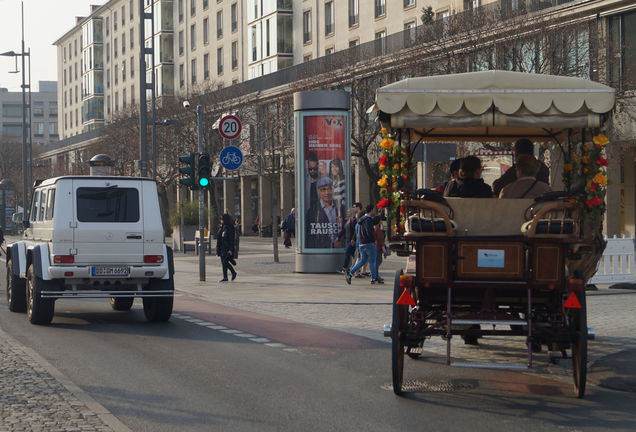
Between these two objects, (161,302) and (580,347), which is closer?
(580,347)

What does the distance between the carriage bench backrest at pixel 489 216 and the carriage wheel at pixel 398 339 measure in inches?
35.8

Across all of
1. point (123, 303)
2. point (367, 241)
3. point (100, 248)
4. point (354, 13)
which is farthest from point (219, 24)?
point (100, 248)

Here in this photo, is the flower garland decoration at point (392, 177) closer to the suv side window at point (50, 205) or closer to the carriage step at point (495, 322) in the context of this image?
the carriage step at point (495, 322)

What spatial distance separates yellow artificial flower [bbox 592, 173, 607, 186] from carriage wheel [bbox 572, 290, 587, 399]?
3.31 feet

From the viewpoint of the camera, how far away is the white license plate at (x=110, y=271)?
45.8 ft

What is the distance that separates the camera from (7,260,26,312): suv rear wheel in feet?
50.9

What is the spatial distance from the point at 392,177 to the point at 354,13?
47344 mm

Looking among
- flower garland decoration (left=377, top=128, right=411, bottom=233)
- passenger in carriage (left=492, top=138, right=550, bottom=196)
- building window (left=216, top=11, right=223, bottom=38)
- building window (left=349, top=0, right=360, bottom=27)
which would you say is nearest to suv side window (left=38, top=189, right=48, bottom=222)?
flower garland decoration (left=377, top=128, right=411, bottom=233)

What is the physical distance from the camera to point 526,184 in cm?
891

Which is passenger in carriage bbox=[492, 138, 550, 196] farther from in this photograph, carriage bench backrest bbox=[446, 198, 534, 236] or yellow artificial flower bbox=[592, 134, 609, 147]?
yellow artificial flower bbox=[592, 134, 609, 147]

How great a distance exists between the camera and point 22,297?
618 inches

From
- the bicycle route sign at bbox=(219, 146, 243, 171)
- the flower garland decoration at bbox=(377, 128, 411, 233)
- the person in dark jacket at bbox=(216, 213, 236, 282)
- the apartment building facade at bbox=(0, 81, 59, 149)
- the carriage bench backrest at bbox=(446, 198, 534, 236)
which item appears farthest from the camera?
the apartment building facade at bbox=(0, 81, 59, 149)

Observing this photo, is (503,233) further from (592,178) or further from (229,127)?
(229,127)

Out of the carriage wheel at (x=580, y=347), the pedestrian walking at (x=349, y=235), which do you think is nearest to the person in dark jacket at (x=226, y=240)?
the pedestrian walking at (x=349, y=235)
